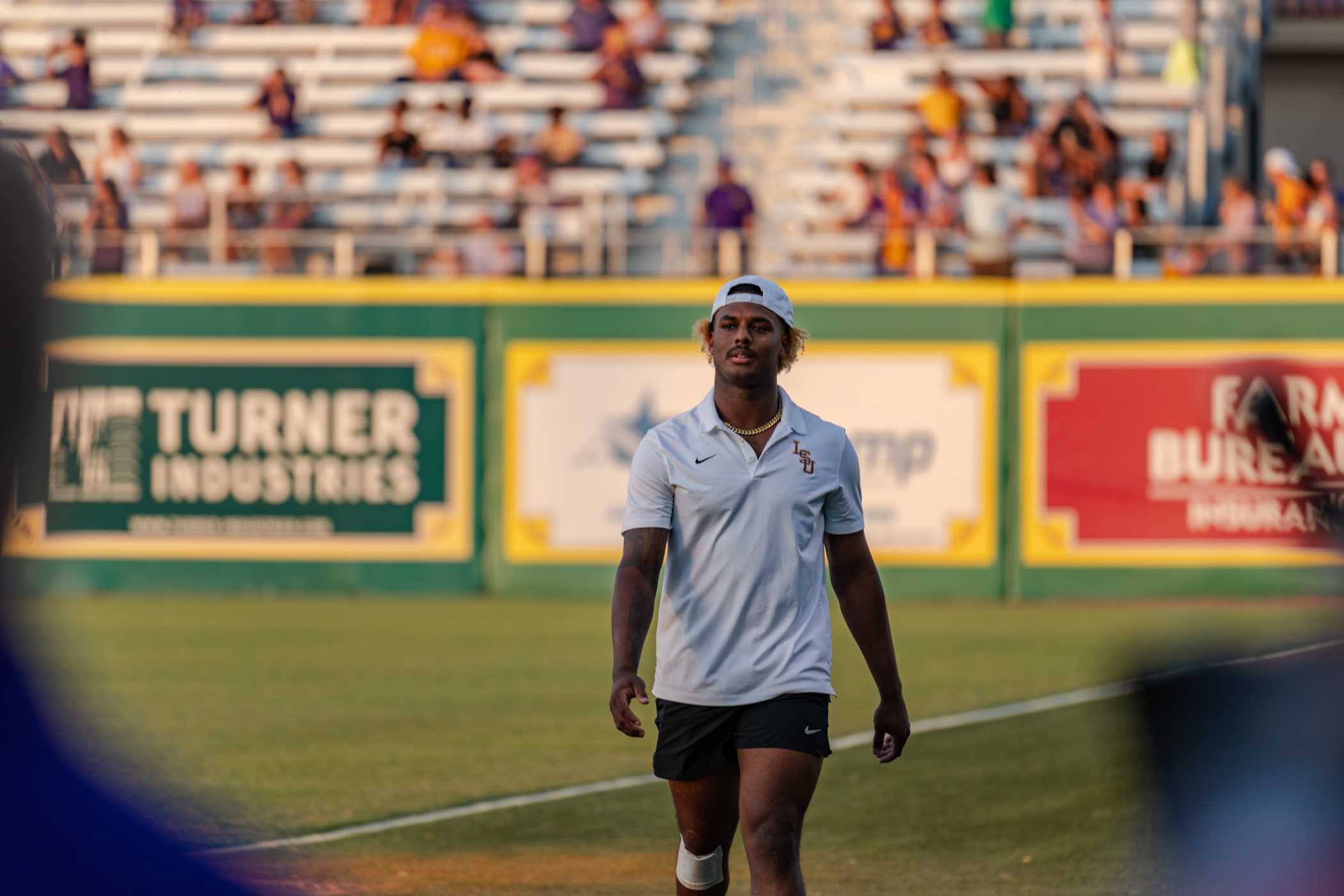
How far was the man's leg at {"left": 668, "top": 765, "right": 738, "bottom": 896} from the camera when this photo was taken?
217 inches

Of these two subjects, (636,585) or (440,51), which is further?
(440,51)

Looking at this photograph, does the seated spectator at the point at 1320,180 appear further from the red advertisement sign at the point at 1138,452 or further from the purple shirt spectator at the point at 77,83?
the purple shirt spectator at the point at 77,83

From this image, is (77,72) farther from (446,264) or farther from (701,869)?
(701,869)

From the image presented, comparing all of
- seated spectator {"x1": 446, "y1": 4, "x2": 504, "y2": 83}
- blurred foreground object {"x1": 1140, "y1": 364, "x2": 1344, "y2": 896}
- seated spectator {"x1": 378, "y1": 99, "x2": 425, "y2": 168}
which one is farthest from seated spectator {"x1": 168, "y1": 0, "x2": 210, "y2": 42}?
blurred foreground object {"x1": 1140, "y1": 364, "x2": 1344, "y2": 896}

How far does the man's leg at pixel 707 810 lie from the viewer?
18.1 feet

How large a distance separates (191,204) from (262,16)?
576cm

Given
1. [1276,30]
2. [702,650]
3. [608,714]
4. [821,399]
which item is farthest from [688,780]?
[1276,30]

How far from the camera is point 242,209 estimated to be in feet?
66.0

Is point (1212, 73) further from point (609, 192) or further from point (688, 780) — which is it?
point (688, 780)

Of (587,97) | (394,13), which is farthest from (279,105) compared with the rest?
(587,97)

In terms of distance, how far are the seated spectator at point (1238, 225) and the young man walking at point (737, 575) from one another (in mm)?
13195

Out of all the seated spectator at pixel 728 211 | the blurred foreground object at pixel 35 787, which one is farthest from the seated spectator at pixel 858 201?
the blurred foreground object at pixel 35 787

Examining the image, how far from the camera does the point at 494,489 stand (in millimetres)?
18516

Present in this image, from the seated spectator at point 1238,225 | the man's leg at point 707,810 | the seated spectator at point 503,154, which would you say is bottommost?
the man's leg at point 707,810
